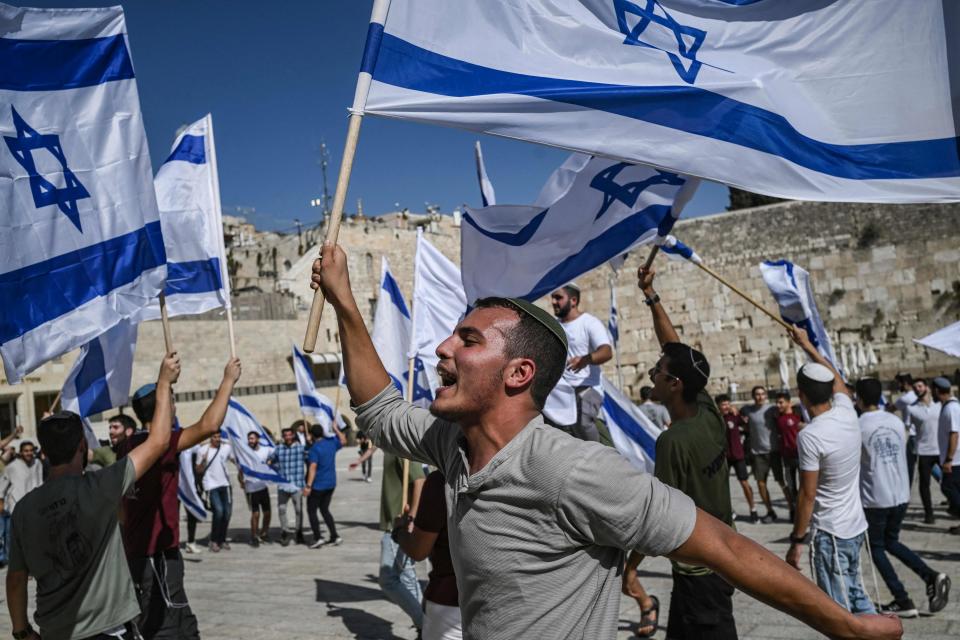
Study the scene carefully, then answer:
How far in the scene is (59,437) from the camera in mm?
3582

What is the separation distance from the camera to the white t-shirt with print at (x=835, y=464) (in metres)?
4.61

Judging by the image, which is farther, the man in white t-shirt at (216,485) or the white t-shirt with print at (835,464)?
the man in white t-shirt at (216,485)

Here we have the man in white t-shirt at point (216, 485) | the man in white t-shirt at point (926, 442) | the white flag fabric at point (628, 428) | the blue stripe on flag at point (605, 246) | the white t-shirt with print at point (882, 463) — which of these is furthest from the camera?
the man in white t-shirt at point (216, 485)

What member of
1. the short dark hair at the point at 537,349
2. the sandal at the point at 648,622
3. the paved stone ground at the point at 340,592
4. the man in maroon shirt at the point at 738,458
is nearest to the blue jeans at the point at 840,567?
the paved stone ground at the point at 340,592

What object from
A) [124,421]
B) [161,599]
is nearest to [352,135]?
[161,599]

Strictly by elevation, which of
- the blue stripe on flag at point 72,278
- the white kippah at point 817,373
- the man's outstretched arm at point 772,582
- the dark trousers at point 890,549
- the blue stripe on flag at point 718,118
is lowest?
the dark trousers at point 890,549

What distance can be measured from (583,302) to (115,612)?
25844 mm

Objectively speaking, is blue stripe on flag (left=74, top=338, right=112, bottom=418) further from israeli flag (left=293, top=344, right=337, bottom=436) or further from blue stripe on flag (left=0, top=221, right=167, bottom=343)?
israeli flag (left=293, top=344, right=337, bottom=436)

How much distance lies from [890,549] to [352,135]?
542 centimetres

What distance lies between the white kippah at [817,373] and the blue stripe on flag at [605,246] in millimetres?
1216

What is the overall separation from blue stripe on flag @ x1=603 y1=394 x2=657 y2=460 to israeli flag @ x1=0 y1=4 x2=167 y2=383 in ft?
12.9

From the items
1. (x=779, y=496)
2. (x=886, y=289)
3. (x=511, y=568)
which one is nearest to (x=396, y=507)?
(x=511, y=568)

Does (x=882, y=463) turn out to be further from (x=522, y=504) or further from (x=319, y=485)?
(x=319, y=485)

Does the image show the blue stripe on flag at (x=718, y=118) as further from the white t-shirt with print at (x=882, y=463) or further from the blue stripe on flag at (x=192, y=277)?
the blue stripe on flag at (x=192, y=277)
